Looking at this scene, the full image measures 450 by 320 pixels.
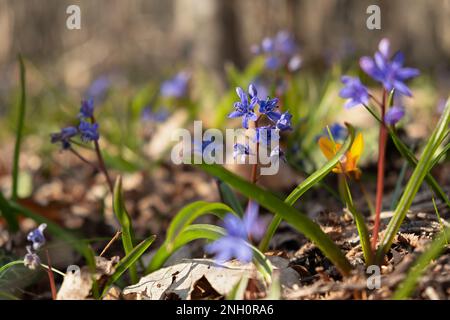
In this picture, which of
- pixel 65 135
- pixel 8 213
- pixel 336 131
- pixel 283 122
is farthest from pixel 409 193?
pixel 8 213

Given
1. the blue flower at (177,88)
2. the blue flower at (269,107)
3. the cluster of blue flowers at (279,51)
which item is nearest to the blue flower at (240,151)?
the blue flower at (269,107)

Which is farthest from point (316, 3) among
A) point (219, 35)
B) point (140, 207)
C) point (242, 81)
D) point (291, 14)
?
point (140, 207)

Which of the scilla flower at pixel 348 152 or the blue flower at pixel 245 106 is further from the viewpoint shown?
the scilla flower at pixel 348 152

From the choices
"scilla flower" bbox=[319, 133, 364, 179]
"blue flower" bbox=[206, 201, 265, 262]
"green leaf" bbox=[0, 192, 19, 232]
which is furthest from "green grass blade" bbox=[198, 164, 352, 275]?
"green leaf" bbox=[0, 192, 19, 232]

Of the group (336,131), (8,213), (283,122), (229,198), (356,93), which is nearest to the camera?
(356,93)

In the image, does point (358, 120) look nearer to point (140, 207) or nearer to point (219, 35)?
point (140, 207)

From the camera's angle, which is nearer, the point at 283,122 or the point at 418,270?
the point at 418,270

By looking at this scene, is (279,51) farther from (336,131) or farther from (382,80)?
(382,80)

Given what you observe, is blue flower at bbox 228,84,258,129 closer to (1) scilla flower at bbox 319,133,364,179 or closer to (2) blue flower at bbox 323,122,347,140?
(1) scilla flower at bbox 319,133,364,179

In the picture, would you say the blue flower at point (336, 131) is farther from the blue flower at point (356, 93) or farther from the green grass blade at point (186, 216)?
the green grass blade at point (186, 216)
